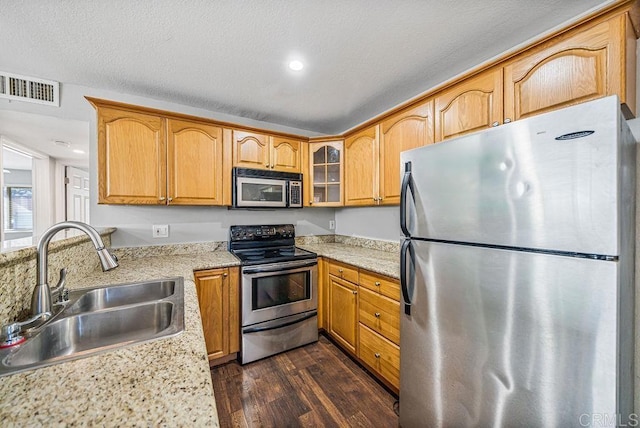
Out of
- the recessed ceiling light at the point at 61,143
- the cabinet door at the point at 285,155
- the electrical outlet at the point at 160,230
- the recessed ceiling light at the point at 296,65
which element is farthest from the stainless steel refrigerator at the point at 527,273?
the recessed ceiling light at the point at 61,143

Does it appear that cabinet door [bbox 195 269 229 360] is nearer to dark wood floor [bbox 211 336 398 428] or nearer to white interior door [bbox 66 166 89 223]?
dark wood floor [bbox 211 336 398 428]

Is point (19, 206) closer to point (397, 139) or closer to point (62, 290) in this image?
point (62, 290)

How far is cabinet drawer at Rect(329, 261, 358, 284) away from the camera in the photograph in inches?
82.3

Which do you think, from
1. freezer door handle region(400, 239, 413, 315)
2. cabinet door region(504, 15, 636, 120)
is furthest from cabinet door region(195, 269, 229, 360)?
cabinet door region(504, 15, 636, 120)

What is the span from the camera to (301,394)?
5.77 ft

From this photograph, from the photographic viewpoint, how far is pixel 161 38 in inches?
58.5

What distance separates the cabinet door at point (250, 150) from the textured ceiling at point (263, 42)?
37cm

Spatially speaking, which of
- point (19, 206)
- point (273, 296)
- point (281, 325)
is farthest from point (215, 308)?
point (19, 206)

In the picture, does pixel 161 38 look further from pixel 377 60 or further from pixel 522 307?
pixel 522 307

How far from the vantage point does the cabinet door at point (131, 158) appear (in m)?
1.89

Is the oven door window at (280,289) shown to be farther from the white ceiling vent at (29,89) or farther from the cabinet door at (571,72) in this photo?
the white ceiling vent at (29,89)

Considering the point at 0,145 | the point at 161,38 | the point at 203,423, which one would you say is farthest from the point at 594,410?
the point at 0,145

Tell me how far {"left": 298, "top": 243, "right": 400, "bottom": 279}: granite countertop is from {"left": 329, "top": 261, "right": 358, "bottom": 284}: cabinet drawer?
62mm

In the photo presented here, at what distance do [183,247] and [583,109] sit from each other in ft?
9.10
